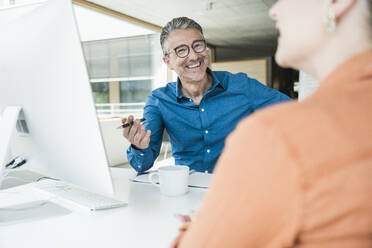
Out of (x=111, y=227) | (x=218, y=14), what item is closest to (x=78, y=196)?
(x=111, y=227)

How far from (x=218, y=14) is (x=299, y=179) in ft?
19.9

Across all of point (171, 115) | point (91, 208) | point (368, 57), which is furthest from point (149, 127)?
point (368, 57)

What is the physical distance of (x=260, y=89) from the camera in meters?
1.76

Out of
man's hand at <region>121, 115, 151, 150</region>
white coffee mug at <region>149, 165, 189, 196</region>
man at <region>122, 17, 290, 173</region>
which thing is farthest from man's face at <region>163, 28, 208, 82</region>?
white coffee mug at <region>149, 165, 189, 196</region>

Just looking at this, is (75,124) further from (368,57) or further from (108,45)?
(108,45)

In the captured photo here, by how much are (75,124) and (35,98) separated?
0.63 feet

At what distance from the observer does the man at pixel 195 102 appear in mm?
1642

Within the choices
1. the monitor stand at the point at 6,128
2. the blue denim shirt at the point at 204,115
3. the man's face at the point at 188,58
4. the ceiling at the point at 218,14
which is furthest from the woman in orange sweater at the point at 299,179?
the ceiling at the point at 218,14

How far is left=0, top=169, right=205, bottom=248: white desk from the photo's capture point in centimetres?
68

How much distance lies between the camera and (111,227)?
758 mm

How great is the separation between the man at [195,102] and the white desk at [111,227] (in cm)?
66

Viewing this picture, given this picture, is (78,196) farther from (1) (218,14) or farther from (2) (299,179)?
(1) (218,14)

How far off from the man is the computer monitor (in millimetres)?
745

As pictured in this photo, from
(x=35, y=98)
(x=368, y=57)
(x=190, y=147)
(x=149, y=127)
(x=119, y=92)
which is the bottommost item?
(x=119, y=92)
